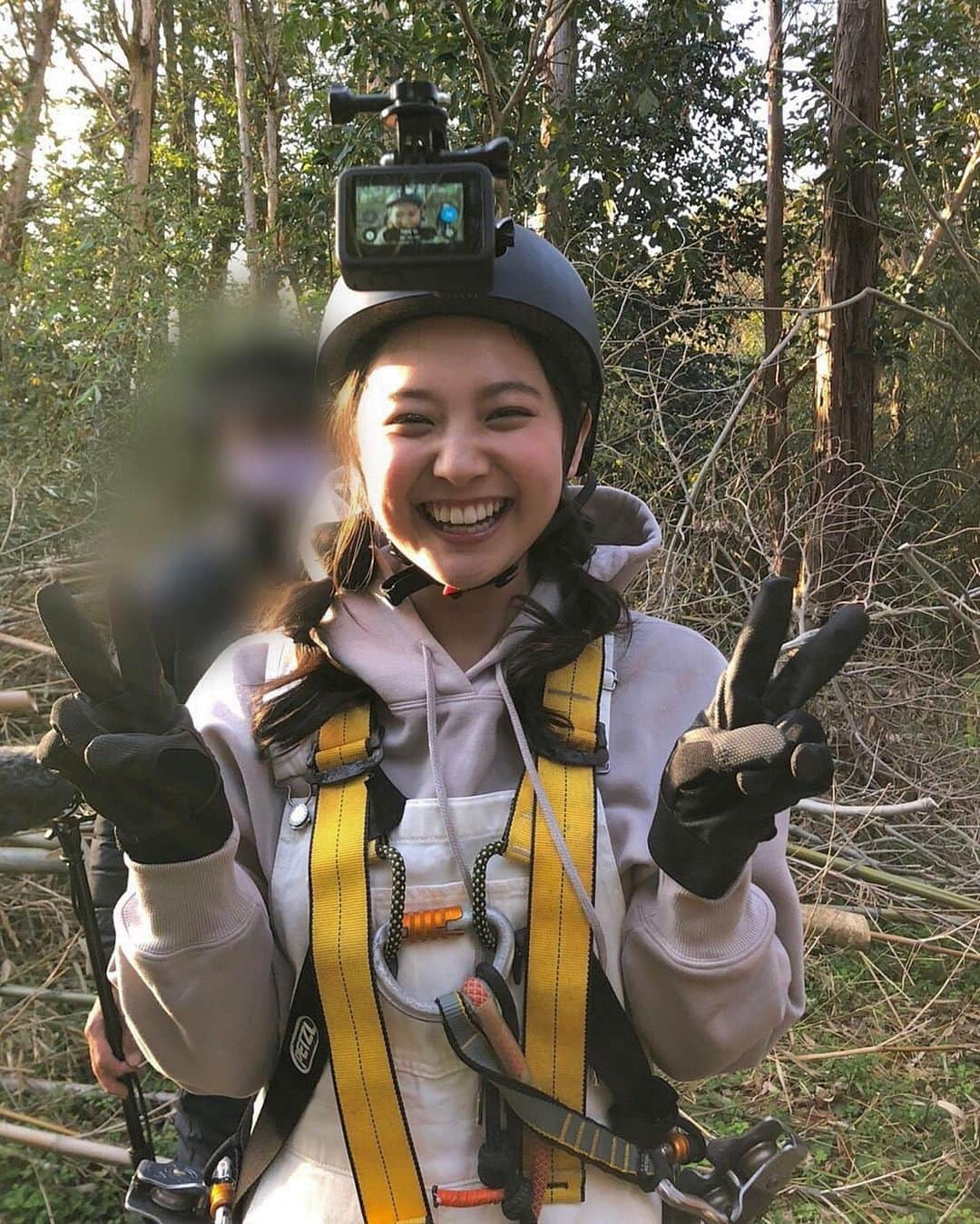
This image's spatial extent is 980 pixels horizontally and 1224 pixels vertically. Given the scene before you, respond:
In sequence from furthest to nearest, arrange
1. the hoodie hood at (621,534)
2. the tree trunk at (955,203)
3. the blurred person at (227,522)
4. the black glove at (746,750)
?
the tree trunk at (955,203), the blurred person at (227,522), the hoodie hood at (621,534), the black glove at (746,750)

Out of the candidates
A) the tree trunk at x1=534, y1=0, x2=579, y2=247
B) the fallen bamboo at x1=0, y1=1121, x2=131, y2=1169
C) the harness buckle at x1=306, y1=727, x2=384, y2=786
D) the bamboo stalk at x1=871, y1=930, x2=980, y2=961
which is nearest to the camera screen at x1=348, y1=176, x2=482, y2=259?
the harness buckle at x1=306, y1=727, x2=384, y2=786

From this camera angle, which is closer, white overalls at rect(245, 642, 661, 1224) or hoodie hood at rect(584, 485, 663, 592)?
white overalls at rect(245, 642, 661, 1224)

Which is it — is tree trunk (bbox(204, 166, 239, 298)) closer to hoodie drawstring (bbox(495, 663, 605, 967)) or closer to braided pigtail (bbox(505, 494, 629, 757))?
braided pigtail (bbox(505, 494, 629, 757))

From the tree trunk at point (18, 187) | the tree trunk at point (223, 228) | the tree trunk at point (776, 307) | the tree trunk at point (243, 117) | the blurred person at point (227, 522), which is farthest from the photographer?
the tree trunk at point (243, 117)

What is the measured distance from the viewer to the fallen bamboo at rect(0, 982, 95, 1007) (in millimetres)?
3668

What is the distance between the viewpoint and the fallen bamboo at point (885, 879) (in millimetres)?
4277

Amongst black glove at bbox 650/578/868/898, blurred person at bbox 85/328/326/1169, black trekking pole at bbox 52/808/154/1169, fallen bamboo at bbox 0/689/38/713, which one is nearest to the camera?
black glove at bbox 650/578/868/898

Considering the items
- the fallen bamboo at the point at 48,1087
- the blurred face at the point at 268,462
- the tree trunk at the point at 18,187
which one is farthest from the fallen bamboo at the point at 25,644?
the tree trunk at the point at 18,187

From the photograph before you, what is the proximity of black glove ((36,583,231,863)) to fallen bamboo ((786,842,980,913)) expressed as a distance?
11.3 ft

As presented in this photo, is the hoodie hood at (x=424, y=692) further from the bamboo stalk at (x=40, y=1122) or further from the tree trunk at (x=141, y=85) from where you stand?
the tree trunk at (x=141, y=85)

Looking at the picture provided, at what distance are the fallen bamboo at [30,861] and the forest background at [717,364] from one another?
22 millimetres

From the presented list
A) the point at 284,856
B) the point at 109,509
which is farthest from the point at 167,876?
the point at 109,509

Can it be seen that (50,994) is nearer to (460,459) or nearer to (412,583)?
(412,583)

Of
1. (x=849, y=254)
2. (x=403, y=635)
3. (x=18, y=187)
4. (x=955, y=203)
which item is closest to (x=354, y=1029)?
(x=403, y=635)
